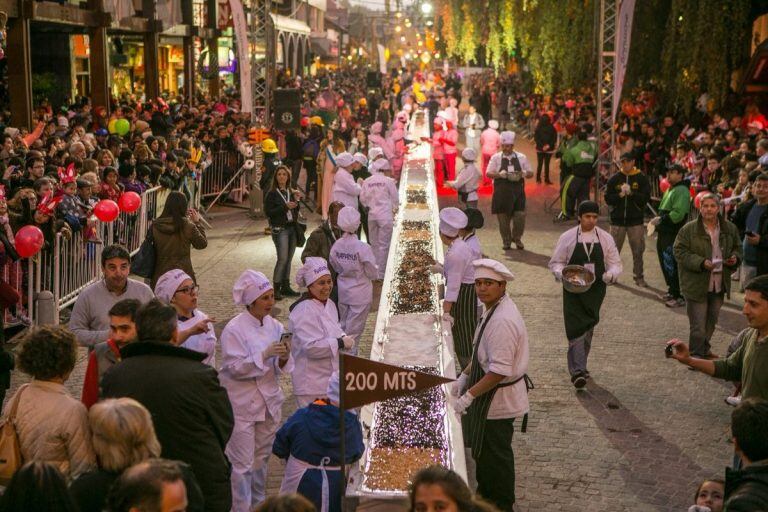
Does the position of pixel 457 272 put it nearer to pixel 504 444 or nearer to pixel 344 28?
pixel 504 444

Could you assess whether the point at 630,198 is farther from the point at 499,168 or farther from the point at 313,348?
the point at 313,348

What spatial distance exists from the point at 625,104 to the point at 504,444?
21.8 metres

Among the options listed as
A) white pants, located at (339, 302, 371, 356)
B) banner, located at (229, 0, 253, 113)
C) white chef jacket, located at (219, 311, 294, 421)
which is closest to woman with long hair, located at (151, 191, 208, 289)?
white pants, located at (339, 302, 371, 356)

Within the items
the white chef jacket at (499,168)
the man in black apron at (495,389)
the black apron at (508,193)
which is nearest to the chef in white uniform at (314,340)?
Answer: the man in black apron at (495,389)

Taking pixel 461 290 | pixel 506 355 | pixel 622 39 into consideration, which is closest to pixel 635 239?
pixel 461 290

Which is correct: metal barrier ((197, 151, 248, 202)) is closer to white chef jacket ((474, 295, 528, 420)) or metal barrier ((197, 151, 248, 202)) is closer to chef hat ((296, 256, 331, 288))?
chef hat ((296, 256, 331, 288))

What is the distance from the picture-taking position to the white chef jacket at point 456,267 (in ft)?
32.9

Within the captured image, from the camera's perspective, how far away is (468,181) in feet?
59.4

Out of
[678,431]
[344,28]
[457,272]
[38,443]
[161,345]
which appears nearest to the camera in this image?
[38,443]

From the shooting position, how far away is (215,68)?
39594 millimetres

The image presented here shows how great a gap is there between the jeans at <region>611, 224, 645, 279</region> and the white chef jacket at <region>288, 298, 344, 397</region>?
7766 millimetres

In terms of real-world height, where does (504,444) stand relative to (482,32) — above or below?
below

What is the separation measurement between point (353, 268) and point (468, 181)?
299 inches

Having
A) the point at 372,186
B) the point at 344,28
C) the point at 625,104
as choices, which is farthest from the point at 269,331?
the point at 344,28
